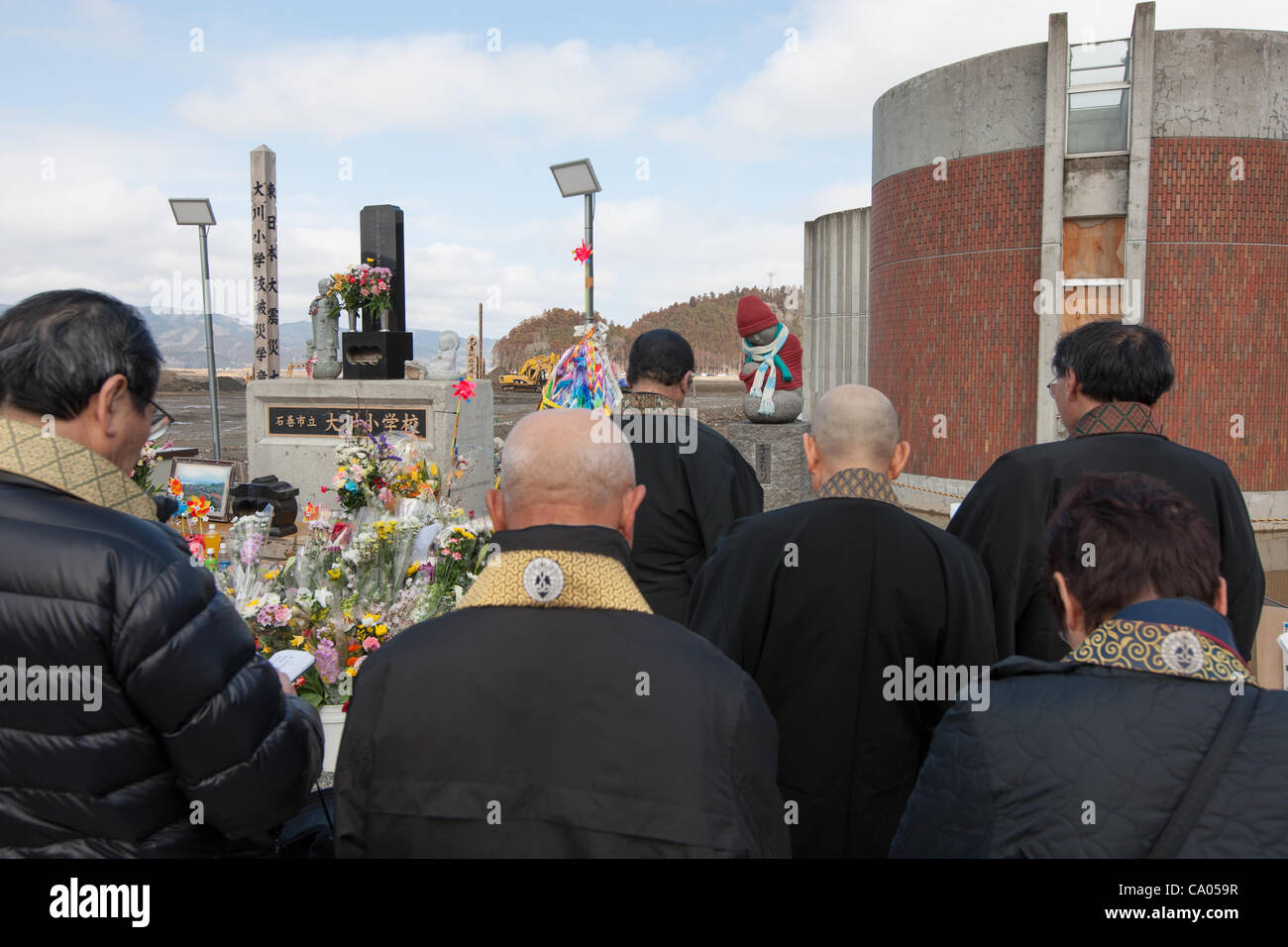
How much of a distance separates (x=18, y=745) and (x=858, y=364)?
736 inches

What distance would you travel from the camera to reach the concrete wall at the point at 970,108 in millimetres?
11578

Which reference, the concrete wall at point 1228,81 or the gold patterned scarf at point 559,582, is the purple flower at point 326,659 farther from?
the concrete wall at point 1228,81

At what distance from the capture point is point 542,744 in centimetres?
136

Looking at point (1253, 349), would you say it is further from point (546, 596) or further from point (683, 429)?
point (546, 596)

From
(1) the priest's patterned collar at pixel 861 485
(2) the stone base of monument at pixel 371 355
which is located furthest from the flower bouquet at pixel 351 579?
(2) the stone base of monument at pixel 371 355

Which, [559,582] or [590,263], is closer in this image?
[559,582]

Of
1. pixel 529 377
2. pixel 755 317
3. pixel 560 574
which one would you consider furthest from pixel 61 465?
pixel 529 377

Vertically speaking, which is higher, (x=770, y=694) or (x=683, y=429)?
(x=683, y=429)

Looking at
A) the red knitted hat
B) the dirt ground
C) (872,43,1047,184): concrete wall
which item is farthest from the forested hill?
the red knitted hat

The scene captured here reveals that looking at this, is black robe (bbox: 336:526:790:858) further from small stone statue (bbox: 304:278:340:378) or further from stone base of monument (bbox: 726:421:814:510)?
small stone statue (bbox: 304:278:340:378)

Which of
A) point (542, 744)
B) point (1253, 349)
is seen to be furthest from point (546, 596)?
point (1253, 349)

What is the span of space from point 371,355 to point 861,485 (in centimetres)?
1015

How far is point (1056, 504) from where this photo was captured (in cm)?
284

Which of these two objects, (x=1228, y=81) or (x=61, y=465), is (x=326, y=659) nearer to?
(x=61, y=465)
